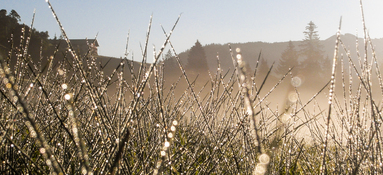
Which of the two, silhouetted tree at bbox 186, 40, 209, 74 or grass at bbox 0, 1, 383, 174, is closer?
grass at bbox 0, 1, 383, 174

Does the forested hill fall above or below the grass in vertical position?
above

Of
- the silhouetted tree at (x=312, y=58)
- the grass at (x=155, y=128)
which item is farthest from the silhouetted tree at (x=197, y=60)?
the grass at (x=155, y=128)

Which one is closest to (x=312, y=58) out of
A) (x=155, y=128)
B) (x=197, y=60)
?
(x=197, y=60)

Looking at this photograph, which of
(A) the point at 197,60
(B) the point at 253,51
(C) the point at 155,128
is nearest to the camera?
(C) the point at 155,128

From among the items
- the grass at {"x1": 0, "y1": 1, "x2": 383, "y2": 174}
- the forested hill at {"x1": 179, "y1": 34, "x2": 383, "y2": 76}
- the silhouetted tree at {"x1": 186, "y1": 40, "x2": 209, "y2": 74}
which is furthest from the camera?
the forested hill at {"x1": 179, "y1": 34, "x2": 383, "y2": 76}

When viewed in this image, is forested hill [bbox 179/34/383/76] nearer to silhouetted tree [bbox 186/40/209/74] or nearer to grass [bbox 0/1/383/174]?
silhouetted tree [bbox 186/40/209/74]

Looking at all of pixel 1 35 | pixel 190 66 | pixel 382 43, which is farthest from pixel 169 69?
pixel 382 43

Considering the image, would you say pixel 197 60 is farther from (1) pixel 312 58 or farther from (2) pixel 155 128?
(2) pixel 155 128

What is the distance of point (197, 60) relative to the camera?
88.1 ft

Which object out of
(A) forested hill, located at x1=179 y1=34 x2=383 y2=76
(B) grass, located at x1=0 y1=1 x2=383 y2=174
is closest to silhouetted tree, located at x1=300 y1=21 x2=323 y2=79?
(A) forested hill, located at x1=179 y1=34 x2=383 y2=76

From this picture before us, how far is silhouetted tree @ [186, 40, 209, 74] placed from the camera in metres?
26.8

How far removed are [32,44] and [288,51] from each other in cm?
2429

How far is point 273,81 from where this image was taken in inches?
1057

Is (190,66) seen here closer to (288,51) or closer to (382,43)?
(288,51)
